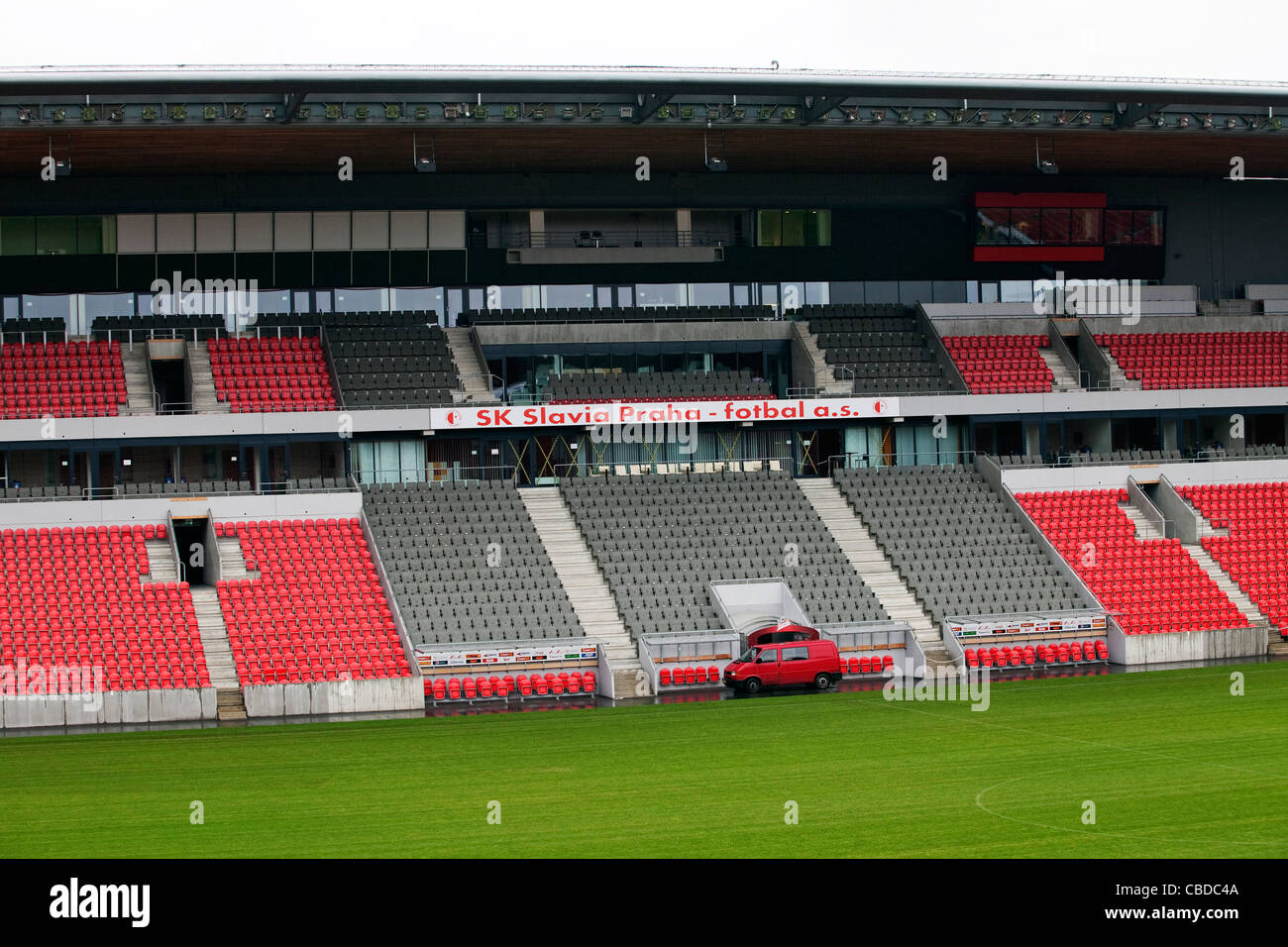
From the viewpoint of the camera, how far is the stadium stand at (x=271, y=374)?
1828 inches

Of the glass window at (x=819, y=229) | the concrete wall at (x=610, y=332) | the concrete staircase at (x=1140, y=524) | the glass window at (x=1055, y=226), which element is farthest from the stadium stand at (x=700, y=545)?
the glass window at (x=1055, y=226)

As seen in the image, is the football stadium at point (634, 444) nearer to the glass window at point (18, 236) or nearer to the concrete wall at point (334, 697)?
the concrete wall at point (334, 697)

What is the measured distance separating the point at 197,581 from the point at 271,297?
13.3m

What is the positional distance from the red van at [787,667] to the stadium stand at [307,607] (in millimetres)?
7595

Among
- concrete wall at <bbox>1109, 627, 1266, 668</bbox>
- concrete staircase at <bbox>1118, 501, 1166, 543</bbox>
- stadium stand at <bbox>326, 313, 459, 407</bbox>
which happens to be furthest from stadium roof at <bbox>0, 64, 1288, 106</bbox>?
concrete wall at <bbox>1109, 627, 1266, 668</bbox>

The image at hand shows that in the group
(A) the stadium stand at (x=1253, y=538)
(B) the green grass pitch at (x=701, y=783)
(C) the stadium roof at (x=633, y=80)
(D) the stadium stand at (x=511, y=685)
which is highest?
(C) the stadium roof at (x=633, y=80)

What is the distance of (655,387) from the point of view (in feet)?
165

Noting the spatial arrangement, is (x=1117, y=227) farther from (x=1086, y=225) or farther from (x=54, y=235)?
(x=54, y=235)

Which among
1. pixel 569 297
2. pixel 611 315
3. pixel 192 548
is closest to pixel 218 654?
pixel 192 548

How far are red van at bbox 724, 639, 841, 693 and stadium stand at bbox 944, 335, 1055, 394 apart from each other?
54.8 feet

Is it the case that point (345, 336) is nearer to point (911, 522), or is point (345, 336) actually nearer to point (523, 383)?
point (523, 383)

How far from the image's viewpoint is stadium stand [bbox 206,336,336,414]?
46441mm

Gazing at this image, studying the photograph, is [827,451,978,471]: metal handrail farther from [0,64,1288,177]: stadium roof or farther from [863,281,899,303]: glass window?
[0,64,1288,177]: stadium roof
